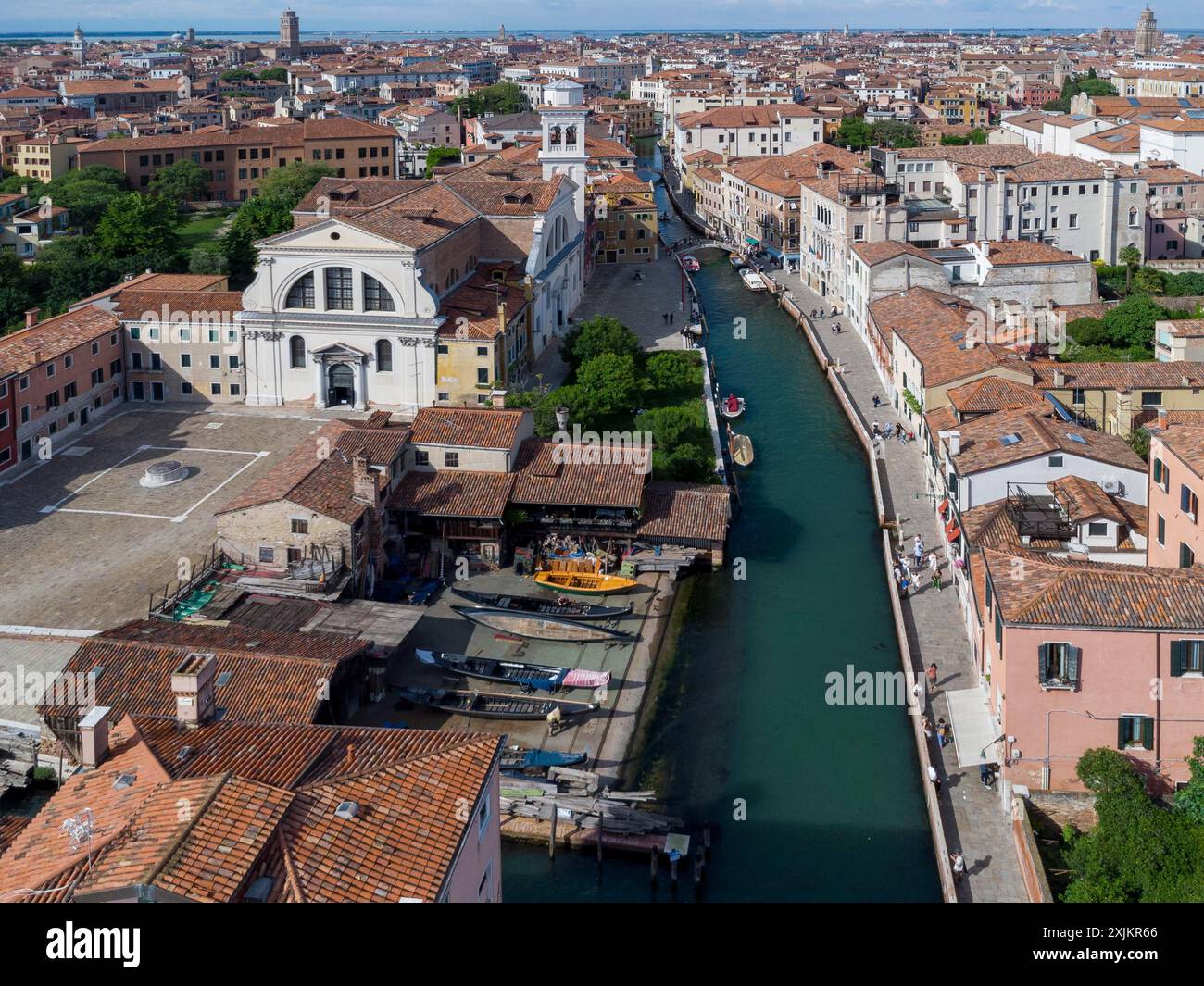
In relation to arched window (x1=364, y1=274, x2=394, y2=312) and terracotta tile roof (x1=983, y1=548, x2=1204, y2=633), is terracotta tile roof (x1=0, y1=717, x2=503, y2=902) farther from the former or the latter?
arched window (x1=364, y1=274, x2=394, y2=312)

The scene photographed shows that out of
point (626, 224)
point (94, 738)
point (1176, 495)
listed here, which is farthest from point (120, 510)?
point (626, 224)

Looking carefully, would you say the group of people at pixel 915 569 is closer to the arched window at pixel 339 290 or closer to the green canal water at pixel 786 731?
the green canal water at pixel 786 731

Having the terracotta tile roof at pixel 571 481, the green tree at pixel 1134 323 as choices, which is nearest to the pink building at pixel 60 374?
the terracotta tile roof at pixel 571 481

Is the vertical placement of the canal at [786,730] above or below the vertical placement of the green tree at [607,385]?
below

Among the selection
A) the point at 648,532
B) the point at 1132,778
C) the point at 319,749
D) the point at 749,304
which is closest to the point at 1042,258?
the point at 749,304

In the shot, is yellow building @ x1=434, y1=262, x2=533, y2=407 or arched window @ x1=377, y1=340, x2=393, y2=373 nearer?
yellow building @ x1=434, y1=262, x2=533, y2=407

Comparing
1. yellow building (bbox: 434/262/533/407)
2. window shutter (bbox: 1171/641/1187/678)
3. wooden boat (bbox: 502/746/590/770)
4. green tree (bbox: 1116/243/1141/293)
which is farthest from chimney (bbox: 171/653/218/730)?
green tree (bbox: 1116/243/1141/293)
